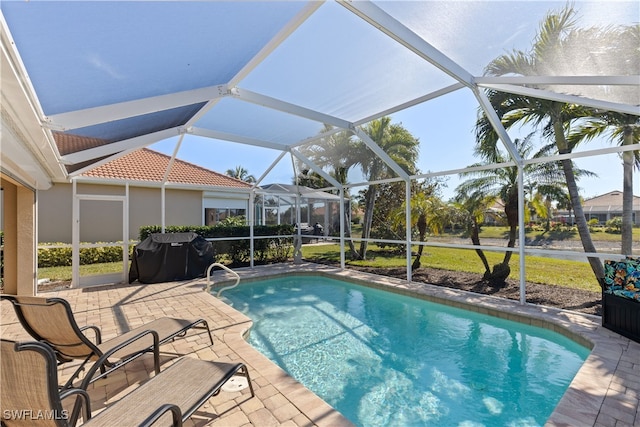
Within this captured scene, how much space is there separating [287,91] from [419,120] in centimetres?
461

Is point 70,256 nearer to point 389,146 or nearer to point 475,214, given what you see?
point 389,146

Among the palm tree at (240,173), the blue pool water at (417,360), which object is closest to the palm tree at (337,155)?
the blue pool water at (417,360)

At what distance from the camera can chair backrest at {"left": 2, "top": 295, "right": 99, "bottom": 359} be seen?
283 cm

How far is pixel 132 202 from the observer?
1263 centimetres

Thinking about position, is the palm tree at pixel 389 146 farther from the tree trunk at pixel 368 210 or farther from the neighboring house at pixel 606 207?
the neighboring house at pixel 606 207

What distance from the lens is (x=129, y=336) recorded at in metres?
3.69

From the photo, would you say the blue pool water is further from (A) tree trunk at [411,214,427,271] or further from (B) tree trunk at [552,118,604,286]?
(A) tree trunk at [411,214,427,271]

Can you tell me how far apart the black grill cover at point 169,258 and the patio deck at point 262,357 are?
0.71 metres

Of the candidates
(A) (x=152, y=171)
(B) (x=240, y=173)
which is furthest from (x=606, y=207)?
(B) (x=240, y=173)

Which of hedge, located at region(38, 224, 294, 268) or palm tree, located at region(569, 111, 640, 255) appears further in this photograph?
hedge, located at region(38, 224, 294, 268)

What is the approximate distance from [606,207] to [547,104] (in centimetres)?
276

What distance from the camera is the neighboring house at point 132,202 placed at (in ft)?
36.7

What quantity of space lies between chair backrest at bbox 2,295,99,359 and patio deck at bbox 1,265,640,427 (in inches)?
21.0

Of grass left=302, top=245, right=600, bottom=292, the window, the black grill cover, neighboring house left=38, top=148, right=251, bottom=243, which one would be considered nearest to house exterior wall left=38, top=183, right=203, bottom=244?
neighboring house left=38, top=148, right=251, bottom=243
